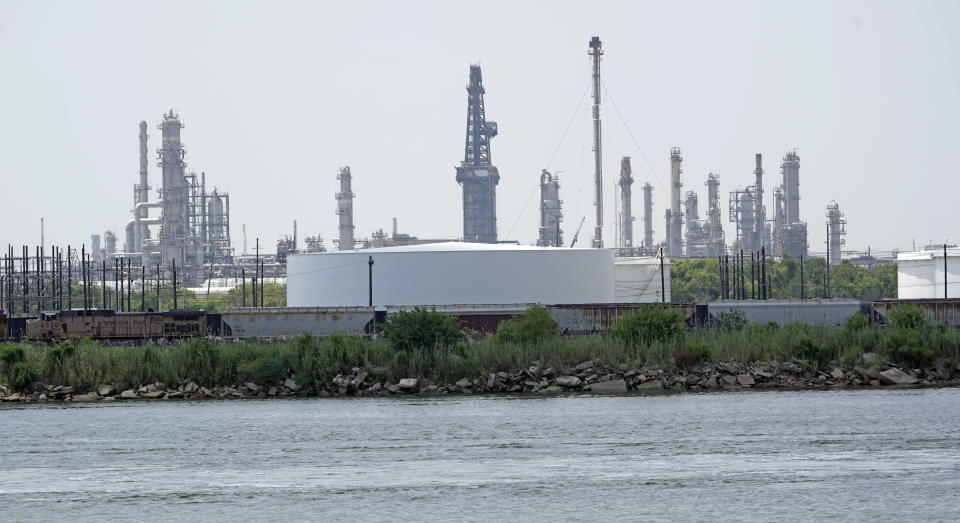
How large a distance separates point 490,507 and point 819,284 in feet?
339

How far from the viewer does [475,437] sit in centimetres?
3762

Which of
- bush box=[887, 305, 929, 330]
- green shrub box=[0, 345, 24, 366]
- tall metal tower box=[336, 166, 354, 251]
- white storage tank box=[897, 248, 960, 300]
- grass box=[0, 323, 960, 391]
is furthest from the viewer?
tall metal tower box=[336, 166, 354, 251]

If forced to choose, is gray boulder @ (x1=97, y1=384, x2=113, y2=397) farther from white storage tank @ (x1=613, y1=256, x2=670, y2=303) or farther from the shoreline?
white storage tank @ (x1=613, y1=256, x2=670, y2=303)

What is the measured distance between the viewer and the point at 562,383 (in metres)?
51.2

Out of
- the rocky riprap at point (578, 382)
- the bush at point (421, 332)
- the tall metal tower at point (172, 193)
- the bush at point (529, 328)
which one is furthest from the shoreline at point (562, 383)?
the tall metal tower at point (172, 193)

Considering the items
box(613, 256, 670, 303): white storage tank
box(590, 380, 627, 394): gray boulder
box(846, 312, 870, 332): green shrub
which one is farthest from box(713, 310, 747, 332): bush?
box(613, 256, 670, 303): white storage tank

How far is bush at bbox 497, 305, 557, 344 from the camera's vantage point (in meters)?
54.3

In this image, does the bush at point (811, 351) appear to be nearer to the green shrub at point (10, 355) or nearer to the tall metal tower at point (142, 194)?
the green shrub at point (10, 355)

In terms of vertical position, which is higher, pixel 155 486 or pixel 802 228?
pixel 802 228

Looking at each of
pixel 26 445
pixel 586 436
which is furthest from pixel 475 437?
pixel 26 445

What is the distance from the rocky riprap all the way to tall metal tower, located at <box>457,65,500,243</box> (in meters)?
117

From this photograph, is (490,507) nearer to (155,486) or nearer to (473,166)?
(155,486)

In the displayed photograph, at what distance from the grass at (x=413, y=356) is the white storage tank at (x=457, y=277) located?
21.9m

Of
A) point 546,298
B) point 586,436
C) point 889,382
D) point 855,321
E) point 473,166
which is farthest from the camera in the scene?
point 473,166
